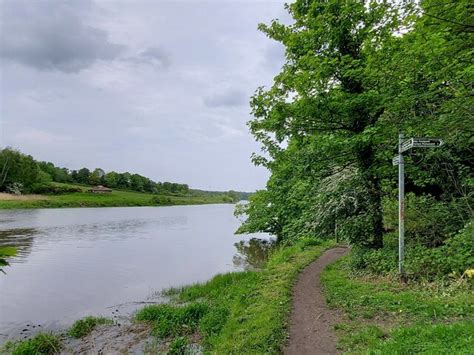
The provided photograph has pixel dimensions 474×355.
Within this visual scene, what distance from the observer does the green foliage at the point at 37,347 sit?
273 inches

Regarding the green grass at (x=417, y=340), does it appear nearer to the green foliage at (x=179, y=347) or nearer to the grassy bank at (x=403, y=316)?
the grassy bank at (x=403, y=316)

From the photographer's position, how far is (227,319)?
7316 millimetres

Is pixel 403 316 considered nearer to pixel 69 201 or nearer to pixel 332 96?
pixel 332 96

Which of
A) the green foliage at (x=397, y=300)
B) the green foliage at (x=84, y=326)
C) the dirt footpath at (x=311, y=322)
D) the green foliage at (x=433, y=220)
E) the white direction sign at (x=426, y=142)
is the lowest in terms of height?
the green foliage at (x=84, y=326)

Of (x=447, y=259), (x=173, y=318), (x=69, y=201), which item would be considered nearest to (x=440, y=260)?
(x=447, y=259)

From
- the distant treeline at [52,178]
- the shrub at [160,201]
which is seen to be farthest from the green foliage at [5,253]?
the shrub at [160,201]

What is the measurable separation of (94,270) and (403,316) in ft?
45.2

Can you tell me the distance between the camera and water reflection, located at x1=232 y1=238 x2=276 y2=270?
16700 mm

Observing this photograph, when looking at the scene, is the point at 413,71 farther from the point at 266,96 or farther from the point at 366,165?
the point at 266,96

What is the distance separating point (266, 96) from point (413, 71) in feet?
13.9

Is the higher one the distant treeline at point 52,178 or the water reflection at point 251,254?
the distant treeline at point 52,178

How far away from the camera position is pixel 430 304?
5715 mm

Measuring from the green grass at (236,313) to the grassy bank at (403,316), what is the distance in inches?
44.6

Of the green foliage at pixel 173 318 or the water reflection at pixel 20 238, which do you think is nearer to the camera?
the green foliage at pixel 173 318
